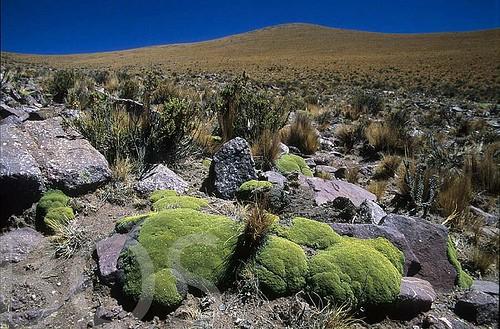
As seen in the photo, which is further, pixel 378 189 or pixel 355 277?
pixel 378 189

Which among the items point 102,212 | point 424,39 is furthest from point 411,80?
point 424,39

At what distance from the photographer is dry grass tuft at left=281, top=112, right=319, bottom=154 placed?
7645 millimetres

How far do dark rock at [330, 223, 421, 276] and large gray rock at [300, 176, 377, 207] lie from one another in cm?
88

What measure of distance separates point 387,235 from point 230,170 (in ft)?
6.89

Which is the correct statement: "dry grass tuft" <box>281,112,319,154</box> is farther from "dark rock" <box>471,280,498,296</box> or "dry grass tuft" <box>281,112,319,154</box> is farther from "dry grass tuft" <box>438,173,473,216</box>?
"dark rock" <box>471,280,498,296</box>

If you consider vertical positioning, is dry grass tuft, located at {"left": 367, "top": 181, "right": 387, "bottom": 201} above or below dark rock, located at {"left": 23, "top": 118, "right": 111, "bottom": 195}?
below

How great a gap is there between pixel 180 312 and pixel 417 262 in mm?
2107

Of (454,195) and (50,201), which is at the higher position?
(50,201)

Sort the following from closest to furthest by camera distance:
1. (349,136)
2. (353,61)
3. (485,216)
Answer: (485,216) → (349,136) → (353,61)

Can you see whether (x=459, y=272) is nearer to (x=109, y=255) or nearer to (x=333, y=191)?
(x=333, y=191)

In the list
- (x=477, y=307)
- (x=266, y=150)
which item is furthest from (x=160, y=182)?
(x=477, y=307)

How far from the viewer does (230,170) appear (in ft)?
15.4

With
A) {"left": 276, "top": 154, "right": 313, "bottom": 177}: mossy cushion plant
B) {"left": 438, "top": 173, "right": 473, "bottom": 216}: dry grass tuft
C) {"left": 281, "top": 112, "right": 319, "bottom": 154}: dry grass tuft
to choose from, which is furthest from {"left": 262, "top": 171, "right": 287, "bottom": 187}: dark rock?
{"left": 281, "top": 112, "right": 319, "bottom": 154}: dry grass tuft

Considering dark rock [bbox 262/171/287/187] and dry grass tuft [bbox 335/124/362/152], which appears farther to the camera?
dry grass tuft [bbox 335/124/362/152]
